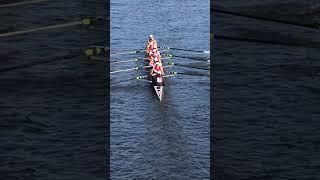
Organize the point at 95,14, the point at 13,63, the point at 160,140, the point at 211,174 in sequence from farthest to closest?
the point at 95,14
the point at 13,63
the point at 160,140
the point at 211,174

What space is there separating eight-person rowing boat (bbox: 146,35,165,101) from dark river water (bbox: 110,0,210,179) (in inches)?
21.4

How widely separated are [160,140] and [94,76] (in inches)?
475

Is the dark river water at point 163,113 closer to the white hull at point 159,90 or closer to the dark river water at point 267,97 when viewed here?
the white hull at point 159,90

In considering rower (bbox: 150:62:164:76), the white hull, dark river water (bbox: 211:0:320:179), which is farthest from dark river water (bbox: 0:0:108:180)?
dark river water (bbox: 211:0:320:179)

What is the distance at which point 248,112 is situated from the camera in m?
50.0

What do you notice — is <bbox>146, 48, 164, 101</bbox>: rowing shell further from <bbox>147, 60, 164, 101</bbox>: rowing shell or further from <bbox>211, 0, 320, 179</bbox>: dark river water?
<bbox>211, 0, 320, 179</bbox>: dark river water

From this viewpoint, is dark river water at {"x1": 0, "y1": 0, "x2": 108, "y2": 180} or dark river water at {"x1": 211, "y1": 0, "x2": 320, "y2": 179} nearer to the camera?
dark river water at {"x1": 0, "y1": 0, "x2": 108, "y2": 180}


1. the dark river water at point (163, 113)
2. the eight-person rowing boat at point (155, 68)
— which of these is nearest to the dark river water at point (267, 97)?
the dark river water at point (163, 113)

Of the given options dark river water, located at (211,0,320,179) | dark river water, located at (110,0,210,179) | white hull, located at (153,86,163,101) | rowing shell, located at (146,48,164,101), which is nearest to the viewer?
dark river water, located at (110,0,210,179)

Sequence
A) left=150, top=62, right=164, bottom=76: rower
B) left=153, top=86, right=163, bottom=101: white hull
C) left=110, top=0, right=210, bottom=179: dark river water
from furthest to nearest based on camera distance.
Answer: left=150, top=62, right=164, bottom=76: rower
left=153, top=86, right=163, bottom=101: white hull
left=110, top=0, right=210, bottom=179: dark river water

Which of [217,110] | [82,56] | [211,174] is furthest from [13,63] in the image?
[211,174]

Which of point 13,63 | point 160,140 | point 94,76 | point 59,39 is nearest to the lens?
point 160,140

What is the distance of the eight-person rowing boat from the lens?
52812 mm

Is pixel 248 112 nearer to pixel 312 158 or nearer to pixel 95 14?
pixel 312 158
